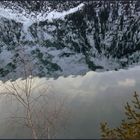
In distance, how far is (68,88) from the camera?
3364 inches

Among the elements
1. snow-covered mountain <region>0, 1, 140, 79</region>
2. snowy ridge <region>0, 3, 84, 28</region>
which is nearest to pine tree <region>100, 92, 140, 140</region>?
snow-covered mountain <region>0, 1, 140, 79</region>

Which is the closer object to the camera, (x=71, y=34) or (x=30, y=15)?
(x=71, y=34)

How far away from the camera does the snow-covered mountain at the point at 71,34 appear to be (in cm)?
12344

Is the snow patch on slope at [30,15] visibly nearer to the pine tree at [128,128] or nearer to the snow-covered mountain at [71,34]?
the snow-covered mountain at [71,34]

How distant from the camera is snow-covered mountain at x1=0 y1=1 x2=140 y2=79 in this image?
123m

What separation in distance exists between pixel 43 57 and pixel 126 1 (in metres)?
26.0

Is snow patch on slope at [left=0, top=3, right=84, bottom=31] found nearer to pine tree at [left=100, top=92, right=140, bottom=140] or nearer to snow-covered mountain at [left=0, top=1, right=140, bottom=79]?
snow-covered mountain at [left=0, top=1, right=140, bottom=79]

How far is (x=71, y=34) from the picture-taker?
134 m

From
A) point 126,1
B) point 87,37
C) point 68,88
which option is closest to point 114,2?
point 126,1

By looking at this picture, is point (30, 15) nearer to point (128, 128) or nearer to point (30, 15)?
point (30, 15)

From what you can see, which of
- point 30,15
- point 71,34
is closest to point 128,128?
point 71,34

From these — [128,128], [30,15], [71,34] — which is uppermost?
[30,15]

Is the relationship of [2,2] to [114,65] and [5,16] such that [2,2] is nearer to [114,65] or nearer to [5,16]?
[5,16]

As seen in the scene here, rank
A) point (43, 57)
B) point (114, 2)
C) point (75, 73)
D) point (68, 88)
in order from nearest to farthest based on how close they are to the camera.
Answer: point (68, 88) → point (75, 73) → point (43, 57) → point (114, 2)
